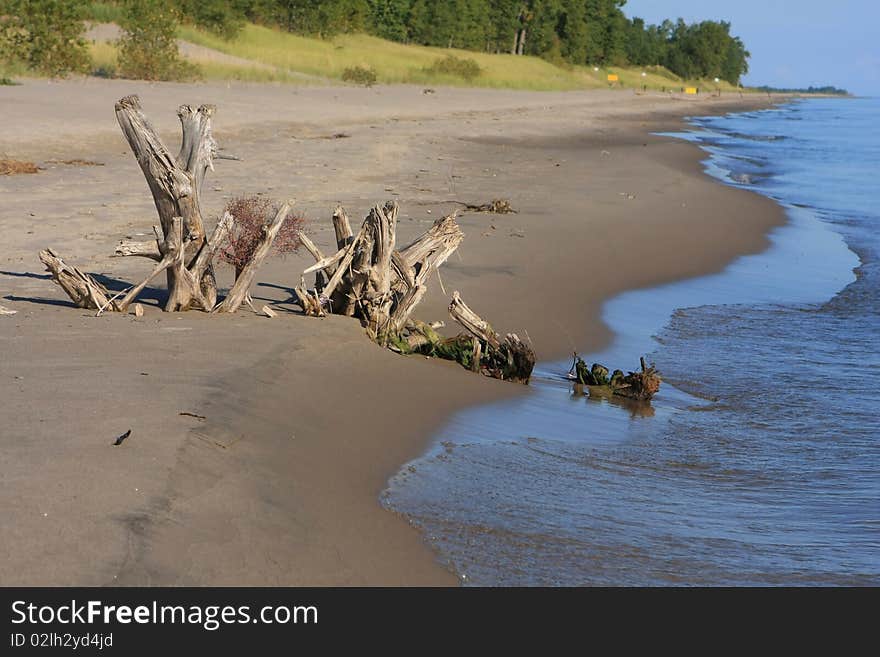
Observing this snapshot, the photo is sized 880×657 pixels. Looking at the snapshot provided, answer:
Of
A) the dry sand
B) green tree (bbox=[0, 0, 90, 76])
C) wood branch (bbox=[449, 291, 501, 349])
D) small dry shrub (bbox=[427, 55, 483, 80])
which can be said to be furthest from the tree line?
wood branch (bbox=[449, 291, 501, 349])

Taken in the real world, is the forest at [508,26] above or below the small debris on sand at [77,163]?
above

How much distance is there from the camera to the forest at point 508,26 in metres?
61.0

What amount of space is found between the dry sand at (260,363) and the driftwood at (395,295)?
241 mm

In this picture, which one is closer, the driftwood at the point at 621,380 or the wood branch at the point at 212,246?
the driftwood at the point at 621,380

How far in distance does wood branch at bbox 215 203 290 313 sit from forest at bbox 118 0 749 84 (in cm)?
3878

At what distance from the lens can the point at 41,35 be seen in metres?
28.7

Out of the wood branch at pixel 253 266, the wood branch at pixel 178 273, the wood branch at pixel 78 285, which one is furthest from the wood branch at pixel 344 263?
the wood branch at pixel 78 285

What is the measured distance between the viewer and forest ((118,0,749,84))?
200ft

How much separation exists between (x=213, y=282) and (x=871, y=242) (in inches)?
476

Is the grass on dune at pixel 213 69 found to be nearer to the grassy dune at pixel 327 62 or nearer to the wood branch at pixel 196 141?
the grassy dune at pixel 327 62
